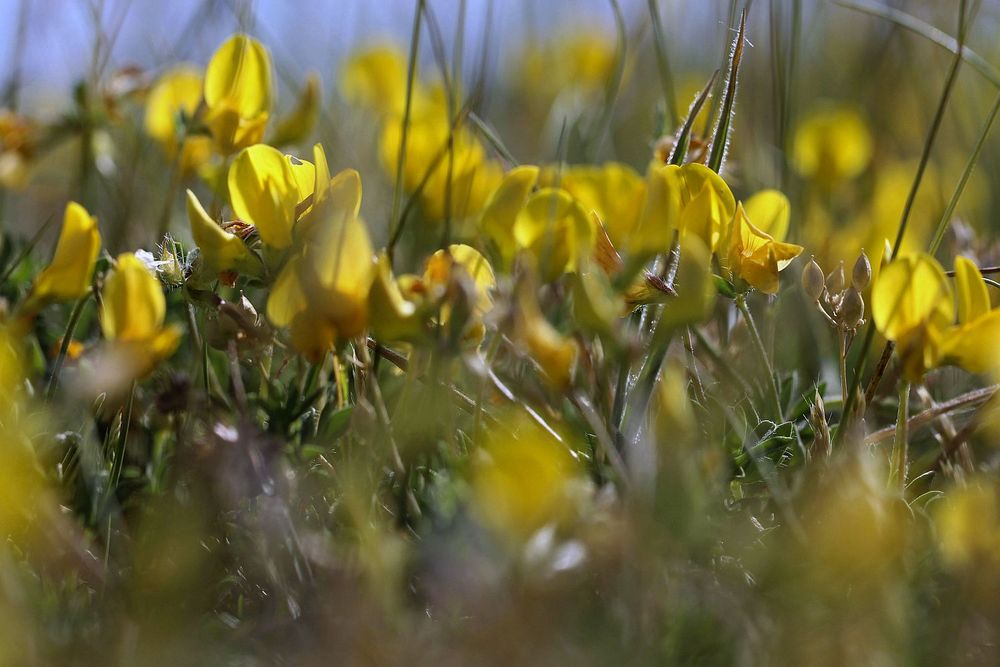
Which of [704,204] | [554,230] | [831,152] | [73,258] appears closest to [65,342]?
[73,258]

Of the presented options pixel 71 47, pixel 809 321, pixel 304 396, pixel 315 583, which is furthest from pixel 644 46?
pixel 315 583

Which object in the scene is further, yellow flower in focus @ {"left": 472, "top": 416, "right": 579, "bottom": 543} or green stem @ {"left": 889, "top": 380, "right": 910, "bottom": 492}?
green stem @ {"left": 889, "top": 380, "right": 910, "bottom": 492}

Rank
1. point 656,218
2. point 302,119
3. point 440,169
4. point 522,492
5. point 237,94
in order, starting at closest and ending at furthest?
point 522,492, point 656,218, point 237,94, point 302,119, point 440,169

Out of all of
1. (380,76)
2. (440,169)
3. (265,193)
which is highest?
(265,193)

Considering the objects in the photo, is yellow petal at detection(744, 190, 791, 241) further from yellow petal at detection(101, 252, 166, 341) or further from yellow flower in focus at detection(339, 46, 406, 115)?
yellow flower in focus at detection(339, 46, 406, 115)

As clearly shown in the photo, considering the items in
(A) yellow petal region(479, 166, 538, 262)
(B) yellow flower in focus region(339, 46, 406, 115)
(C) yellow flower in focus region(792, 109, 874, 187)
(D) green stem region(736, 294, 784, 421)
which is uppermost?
(A) yellow petal region(479, 166, 538, 262)

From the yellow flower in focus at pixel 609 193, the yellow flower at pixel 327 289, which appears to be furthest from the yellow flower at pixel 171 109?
the yellow flower at pixel 327 289

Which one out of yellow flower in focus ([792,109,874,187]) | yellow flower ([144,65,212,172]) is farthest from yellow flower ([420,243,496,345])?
yellow flower in focus ([792,109,874,187])

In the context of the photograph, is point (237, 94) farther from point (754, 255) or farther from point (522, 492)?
point (522, 492)
